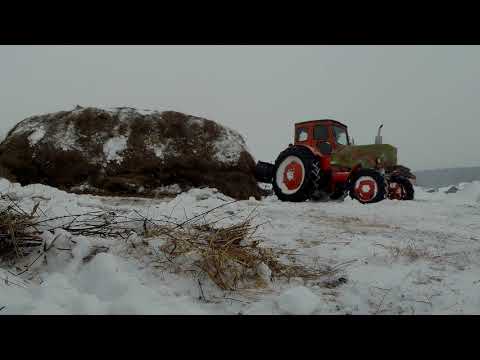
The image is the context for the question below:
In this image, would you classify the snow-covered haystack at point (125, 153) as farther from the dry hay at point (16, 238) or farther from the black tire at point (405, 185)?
the dry hay at point (16, 238)

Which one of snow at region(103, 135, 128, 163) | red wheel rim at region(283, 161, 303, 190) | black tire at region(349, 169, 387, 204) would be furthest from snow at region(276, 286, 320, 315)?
snow at region(103, 135, 128, 163)

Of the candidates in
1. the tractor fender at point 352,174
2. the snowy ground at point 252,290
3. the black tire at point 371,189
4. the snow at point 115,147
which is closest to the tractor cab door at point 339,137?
the tractor fender at point 352,174

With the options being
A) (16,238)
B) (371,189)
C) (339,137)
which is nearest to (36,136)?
(339,137)

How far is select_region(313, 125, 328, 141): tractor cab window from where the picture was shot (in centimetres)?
760

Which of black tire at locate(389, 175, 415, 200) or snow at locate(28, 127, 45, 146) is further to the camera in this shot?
snow at locate(28, 127, 45, 146)

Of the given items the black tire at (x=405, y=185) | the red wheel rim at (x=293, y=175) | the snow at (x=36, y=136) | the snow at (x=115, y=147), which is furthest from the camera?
the snow at (x=36, y=136)

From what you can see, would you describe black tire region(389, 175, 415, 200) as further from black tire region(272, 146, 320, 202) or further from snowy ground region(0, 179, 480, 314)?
snowy ground region(0, 179, 480, 314)

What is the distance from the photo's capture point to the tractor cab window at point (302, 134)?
7820 mm

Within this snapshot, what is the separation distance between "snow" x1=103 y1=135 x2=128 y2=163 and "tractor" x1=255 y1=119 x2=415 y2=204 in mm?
3718

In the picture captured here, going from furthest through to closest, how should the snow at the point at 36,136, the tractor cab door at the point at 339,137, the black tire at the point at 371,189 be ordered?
the snow at the point at 36,136, the tractor cab door at the point at 339,137, the black tire at the point at 371,189

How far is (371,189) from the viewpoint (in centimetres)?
Result: 573
